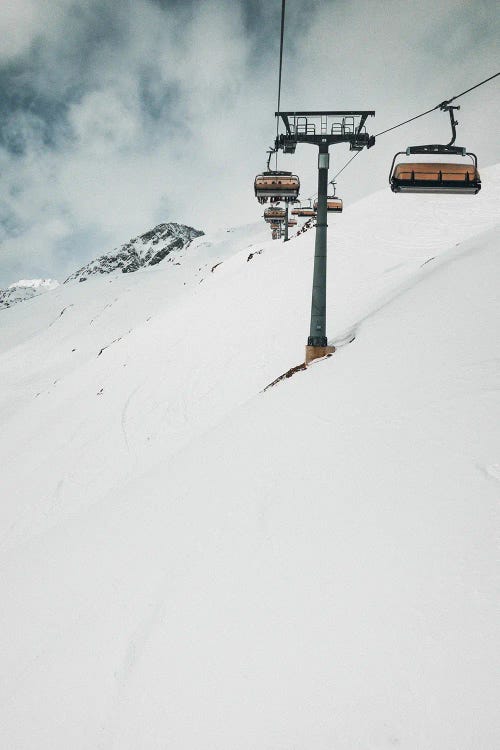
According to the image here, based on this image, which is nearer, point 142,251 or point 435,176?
point 435,176

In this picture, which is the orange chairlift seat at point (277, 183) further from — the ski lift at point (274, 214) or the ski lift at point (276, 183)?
the ski lift at point (274, 214)

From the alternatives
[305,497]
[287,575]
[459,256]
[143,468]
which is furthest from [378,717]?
[459,256]

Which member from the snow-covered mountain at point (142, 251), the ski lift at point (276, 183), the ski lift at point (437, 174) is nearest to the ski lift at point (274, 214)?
the ski lift at point (276, 183)

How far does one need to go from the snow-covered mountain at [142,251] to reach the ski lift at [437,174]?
6086 inches

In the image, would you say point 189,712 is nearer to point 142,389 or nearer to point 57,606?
point 57,606

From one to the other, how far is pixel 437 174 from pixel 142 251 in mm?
181252

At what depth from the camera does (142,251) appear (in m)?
170

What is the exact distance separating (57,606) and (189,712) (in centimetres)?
166

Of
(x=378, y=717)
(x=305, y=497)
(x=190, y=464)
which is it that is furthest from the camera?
(x=190, y=464)

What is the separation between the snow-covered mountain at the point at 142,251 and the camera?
519 ft

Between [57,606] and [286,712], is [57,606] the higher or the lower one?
the lower one

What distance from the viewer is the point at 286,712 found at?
1.73 meters

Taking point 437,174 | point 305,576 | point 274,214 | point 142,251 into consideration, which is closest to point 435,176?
point 437,174

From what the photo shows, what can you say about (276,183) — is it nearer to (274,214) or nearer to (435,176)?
(435,176)
